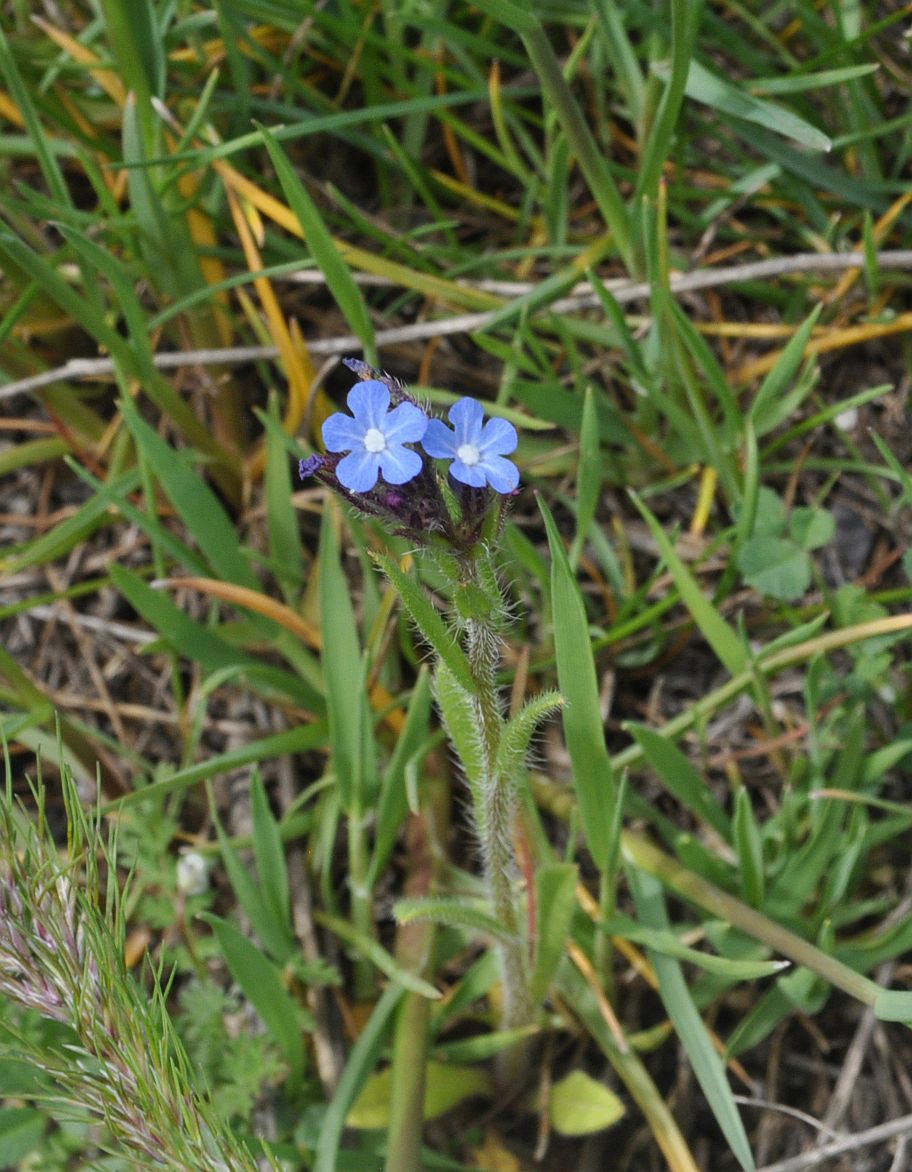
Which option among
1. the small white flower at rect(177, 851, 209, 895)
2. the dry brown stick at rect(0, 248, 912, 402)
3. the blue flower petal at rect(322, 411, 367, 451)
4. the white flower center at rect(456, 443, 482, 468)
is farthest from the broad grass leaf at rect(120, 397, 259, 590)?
the white flower center at rect(456, 443, 482, 468)

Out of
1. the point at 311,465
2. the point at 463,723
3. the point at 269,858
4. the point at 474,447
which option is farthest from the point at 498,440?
the point at 269,858

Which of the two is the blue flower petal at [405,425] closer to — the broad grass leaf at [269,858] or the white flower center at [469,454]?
the white flower center at [469,454]

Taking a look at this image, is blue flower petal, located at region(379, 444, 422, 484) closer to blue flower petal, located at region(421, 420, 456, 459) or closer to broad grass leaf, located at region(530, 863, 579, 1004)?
blue flower petal, located at region(421, 420, 456, 459)

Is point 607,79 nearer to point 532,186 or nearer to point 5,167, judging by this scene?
point 532,186

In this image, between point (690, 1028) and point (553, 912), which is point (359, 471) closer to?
point (553, 912)

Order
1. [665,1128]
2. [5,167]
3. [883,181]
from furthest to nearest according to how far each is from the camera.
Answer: [883,181]
[5,167]
[665,1128]

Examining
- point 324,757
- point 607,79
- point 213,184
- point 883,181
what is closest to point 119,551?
point 324,757
